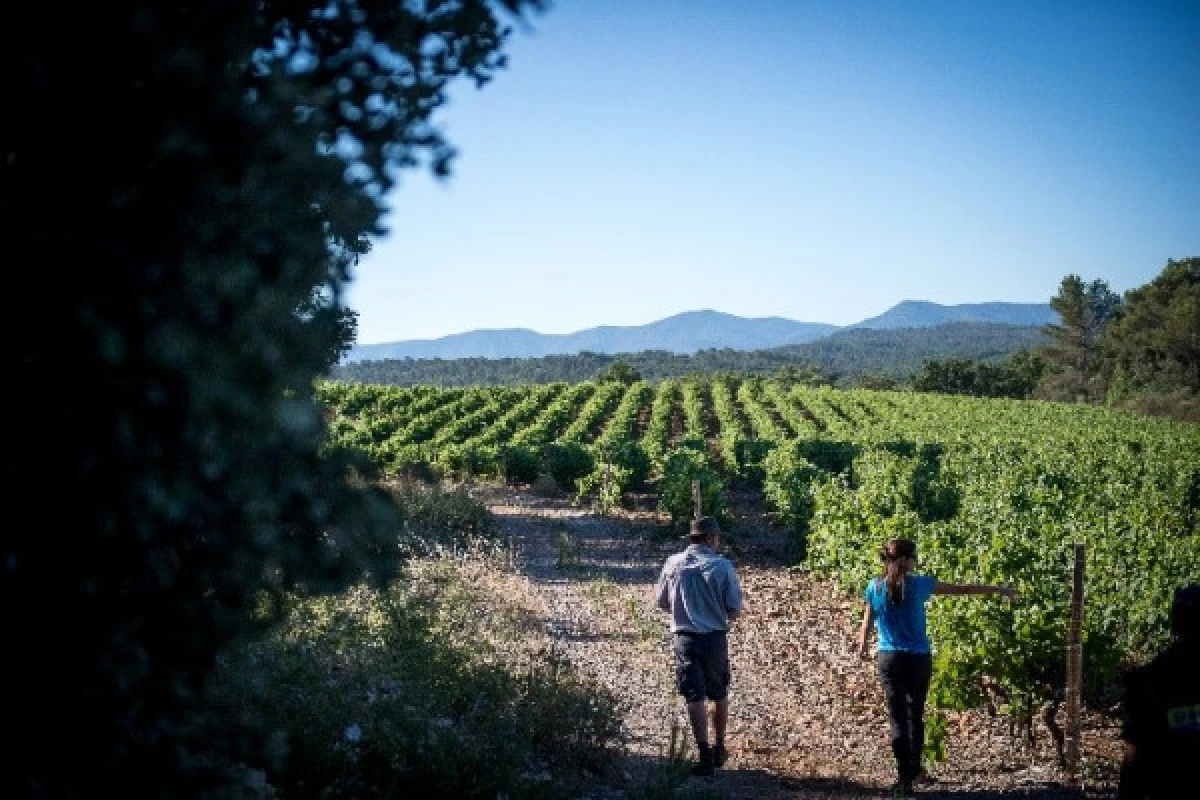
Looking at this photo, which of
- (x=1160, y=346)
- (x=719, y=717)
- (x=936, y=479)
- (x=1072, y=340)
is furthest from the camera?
(x=1072, y=340)

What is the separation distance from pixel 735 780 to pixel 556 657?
1991 mm

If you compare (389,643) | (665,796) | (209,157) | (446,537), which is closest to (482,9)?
(209,157)

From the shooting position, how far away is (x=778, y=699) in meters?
9.08

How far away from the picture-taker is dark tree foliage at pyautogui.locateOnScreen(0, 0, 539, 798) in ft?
6.78

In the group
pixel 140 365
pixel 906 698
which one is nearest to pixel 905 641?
pixel 906 698

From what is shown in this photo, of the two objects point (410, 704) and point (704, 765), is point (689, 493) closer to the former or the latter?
point (704, 765)

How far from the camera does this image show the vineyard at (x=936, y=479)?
318 inches

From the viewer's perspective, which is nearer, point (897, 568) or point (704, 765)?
point (897, 568)

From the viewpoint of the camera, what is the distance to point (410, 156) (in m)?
2.92

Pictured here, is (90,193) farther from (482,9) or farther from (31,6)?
(482,9)

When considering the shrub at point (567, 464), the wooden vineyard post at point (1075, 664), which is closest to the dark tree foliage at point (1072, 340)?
the shrub at point (567, 464)

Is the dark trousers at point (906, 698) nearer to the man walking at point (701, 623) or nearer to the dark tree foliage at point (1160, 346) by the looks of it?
the man walking at point (701, 623)

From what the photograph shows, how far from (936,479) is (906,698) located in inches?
614

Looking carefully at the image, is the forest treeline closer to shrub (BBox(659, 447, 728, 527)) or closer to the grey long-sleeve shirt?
shrub (BBox(659, 447, 728, 527))
